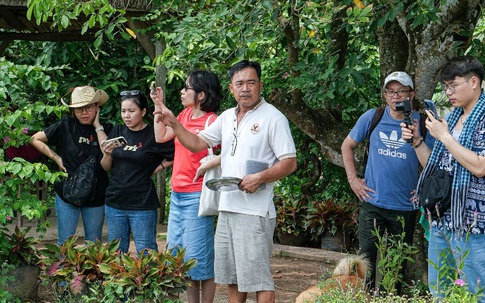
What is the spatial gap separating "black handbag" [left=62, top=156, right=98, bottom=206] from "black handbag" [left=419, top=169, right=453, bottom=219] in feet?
8.49

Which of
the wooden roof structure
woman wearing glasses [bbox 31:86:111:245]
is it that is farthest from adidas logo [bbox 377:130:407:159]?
the wooden roof structure

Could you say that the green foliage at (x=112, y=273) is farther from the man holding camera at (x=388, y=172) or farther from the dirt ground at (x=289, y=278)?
the man holding camera at (x=388, y=172)

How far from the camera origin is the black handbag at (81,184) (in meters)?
5.94

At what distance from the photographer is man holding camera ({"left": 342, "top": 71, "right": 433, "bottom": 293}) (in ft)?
17.4

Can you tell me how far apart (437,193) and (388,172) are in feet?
3.30

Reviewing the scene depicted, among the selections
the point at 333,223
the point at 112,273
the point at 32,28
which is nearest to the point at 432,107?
the point at 112,273

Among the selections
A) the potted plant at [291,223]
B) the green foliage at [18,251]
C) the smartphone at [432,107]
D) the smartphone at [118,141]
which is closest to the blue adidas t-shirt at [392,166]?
the smartphone at [432,107]

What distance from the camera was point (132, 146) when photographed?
589 cm

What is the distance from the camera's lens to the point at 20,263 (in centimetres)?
610

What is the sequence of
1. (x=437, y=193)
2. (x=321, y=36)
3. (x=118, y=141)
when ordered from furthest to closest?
(x=321, y=36)
(x=118, y=141)
(x=437, y=193)

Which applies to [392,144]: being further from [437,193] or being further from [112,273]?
[112,273]

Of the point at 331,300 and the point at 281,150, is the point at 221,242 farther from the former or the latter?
the point at 331,300

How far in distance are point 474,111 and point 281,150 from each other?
1145 mm

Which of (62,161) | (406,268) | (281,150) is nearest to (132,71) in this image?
(62,161)
